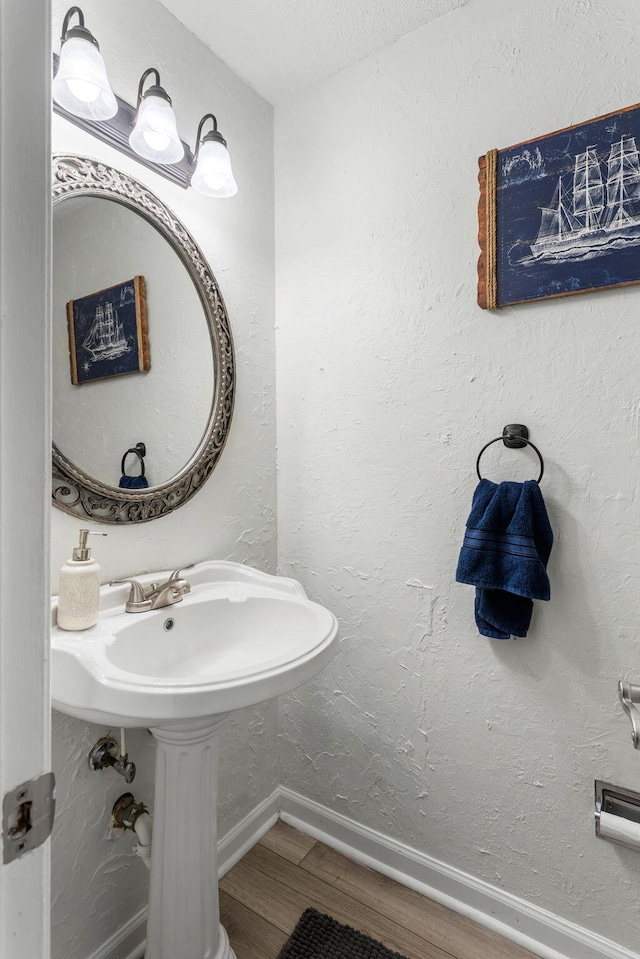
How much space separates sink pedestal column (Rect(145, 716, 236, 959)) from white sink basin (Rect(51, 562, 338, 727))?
16 centimetres

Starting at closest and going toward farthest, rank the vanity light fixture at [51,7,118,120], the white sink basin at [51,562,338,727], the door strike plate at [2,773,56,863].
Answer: the door strike plate at [2,773,56,863]
the white sink basin at [51,562,338,727]
the vanity light fixture at [51,7,118,120]

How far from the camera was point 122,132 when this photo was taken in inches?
46.3

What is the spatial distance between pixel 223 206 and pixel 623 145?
3.33ft

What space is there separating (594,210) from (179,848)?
1682mm

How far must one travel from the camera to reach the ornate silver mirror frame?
1.08 metres

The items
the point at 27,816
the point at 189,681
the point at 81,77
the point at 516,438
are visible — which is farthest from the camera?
the point at 516,438

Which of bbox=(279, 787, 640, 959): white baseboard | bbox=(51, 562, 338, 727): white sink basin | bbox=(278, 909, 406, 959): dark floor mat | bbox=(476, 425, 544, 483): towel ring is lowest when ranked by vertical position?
bbox=(278, 909, 406, 959): dark floor mat

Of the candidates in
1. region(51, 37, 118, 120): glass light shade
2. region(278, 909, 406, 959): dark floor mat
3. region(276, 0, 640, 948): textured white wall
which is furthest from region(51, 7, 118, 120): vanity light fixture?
region(278, 909, 406, 959): dark floor mat

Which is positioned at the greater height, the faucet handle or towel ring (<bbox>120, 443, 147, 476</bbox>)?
towel ring (<bbox>120, 443, 147, 476</bbox>)

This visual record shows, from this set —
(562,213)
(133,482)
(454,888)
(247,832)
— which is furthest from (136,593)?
(562,213)

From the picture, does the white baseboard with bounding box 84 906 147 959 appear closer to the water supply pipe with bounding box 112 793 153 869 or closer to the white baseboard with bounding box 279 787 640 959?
the water supply pipe with bounding box 112 793 153 869

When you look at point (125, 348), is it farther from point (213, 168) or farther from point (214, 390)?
point (213, 168)

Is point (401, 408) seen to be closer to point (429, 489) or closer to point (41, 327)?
point (429, 489)

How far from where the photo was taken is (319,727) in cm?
161
